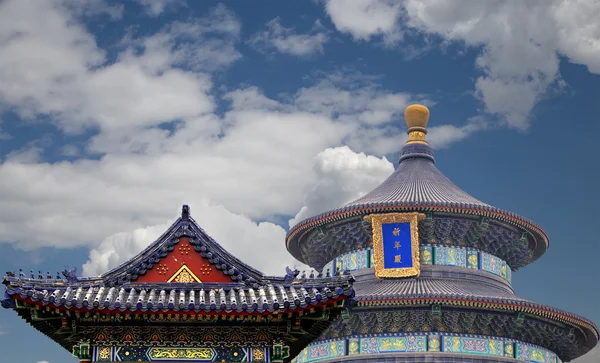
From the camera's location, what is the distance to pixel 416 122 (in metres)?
46.3

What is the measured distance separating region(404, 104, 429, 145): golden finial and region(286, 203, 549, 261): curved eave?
6357 millimetres

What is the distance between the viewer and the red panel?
2173 cm

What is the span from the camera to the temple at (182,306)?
20.0m

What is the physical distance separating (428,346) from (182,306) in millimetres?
20030

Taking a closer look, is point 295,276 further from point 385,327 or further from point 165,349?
point 385,327

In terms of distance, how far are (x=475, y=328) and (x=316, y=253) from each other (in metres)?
9.02

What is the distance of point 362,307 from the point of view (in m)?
38.2

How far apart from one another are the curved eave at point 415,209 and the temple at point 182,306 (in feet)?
63.8

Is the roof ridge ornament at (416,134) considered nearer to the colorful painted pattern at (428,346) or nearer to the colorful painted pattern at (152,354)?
the colorful painted pattern at (428,346)

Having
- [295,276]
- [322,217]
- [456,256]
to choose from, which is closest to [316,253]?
[322,217]

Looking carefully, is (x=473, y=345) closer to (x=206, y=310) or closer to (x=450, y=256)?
(x=450, y=256)

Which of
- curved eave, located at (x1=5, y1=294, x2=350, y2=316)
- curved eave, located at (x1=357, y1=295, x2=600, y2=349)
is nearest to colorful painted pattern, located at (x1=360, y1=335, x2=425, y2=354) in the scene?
curved eave, located at (x1=357, y1=295, x2=600, y2=349)

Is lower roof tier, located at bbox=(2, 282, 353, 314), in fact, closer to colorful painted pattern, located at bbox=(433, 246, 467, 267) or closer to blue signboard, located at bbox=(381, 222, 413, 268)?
blue signboard, located at bbox=(381, 222, 413, 268)

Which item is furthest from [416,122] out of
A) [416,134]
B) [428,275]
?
[428,275]
